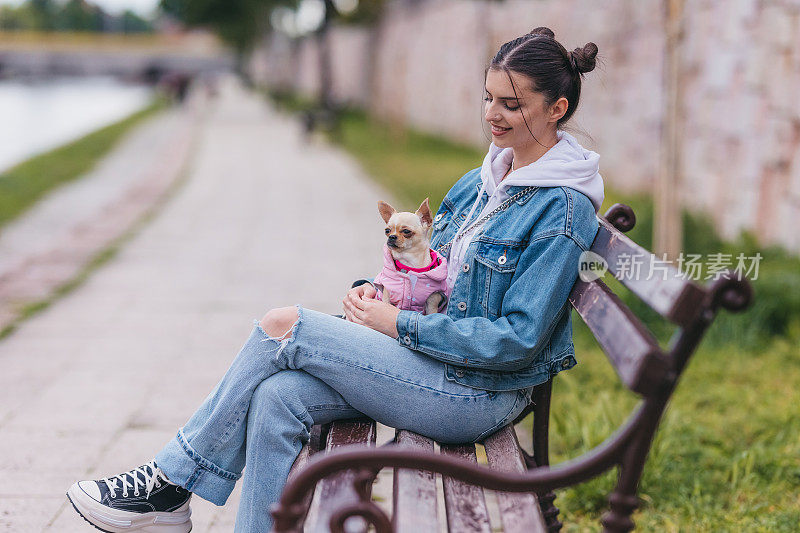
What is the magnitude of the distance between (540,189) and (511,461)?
72cm

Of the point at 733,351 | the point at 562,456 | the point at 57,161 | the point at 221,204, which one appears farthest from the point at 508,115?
the point at 57,161

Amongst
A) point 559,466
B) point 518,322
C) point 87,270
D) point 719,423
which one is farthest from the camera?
point 87,270

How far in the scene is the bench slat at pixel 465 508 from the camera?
1.99 meters

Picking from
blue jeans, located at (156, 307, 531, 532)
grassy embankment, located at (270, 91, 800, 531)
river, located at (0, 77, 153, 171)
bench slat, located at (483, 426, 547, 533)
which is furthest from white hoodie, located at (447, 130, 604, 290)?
river, located at (0, 77, 153, 171)

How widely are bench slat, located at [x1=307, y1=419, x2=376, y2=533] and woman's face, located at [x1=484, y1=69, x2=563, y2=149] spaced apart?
2.91 ft

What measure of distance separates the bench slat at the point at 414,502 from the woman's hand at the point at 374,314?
0.42m

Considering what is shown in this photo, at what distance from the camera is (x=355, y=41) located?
36.2 metres

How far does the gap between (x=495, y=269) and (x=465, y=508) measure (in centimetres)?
65

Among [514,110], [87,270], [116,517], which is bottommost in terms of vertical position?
[87,270]

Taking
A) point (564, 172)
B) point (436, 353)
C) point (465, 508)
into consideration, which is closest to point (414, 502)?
point (465, 508)

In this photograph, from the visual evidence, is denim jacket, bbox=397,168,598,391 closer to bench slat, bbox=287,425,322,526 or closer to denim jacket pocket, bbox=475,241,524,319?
denim jacket pocket, bbox=475,241,524,319

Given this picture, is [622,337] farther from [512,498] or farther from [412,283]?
[412,283]

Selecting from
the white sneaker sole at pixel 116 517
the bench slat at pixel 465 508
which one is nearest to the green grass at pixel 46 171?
the white sneaker sole at pixel 116 517

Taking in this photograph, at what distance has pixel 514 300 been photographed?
233 centimetres
